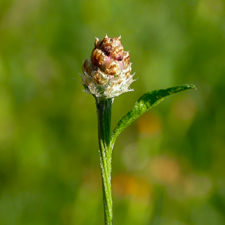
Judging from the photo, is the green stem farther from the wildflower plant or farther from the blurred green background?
the blurred green background

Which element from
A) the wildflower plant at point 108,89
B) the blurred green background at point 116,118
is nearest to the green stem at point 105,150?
the wildflower plant at point 108,89

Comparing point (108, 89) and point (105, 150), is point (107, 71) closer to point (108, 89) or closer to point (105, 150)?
point (108, 89)

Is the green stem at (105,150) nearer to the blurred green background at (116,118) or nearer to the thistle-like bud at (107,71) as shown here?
the thistle-like bud at (107,71)

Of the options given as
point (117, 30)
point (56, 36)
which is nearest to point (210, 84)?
point (117, 30)

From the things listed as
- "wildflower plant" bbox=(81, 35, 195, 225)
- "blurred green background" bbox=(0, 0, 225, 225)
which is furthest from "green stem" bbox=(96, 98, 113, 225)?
"blurred green background" bbox=(0, 0, 225, 225)

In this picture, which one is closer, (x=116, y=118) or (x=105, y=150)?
(x=105, y=150)

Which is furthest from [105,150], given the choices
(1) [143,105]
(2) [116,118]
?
(2) [116,118]

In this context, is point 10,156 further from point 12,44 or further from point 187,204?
point 187,204

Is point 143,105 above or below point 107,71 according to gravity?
below
